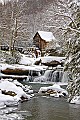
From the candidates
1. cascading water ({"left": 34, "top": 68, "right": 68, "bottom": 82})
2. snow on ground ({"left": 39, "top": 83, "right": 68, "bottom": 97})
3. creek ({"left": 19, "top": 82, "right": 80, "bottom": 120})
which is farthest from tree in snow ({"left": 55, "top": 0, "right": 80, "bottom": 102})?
cascading water ({"left": 34, "top": 68, "right": 68, "bottom": 82})

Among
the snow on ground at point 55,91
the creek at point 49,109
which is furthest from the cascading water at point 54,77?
the creek at point 49,109

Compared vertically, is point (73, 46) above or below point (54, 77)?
above

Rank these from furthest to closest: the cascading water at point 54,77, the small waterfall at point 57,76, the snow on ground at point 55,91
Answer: the small waterfall at point 57,76
the cascading water at point 54,77
the snow on ground at point 55,91

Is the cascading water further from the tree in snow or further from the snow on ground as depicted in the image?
the tree in snow

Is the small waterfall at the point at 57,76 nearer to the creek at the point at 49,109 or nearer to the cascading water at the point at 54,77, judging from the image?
the cascading water at the point at 54,77

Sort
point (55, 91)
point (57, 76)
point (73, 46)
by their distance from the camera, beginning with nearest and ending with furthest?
point (73, 46)
point (55, 91)
point (57, 76)

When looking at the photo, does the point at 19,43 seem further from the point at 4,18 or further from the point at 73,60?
the point at 73,60

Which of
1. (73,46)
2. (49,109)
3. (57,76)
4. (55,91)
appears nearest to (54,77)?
(57,76)

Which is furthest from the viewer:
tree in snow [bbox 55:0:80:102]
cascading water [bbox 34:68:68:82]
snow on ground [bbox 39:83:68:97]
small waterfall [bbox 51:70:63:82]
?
small waterfall [bbox 51:70:63:82]

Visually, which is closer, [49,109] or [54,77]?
[49,109]

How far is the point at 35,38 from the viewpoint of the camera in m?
59.2

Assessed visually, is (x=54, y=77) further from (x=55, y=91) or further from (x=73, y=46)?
(x=73, y=46)

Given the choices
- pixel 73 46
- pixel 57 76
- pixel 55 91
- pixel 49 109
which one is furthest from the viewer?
pixel 57 76

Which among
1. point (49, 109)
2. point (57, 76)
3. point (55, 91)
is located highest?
point (49, 109)
